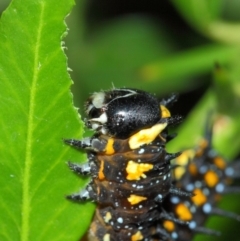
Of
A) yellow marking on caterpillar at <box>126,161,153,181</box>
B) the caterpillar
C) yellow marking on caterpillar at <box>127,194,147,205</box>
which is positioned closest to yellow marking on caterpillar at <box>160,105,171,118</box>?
the caterpillar

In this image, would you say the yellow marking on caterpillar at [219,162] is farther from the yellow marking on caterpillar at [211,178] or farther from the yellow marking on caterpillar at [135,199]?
the yellow marking on caterpillar at [135,199]

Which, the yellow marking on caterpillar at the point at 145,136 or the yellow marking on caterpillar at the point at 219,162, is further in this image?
the yellow marking on caterpillar at the point at 219,162

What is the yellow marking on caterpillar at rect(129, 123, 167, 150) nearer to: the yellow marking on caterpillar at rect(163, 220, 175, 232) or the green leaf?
the green leaf

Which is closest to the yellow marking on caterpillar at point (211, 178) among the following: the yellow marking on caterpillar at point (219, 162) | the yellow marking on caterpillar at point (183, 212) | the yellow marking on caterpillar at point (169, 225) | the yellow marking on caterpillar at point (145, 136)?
the yellow marking on caterpillar at point (219, 162)

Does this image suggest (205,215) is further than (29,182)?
Yes

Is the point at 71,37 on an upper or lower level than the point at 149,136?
upper

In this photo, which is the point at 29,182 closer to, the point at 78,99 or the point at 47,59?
the point at 47,59

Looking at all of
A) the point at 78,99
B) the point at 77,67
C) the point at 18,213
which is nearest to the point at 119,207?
the point at 18,213
